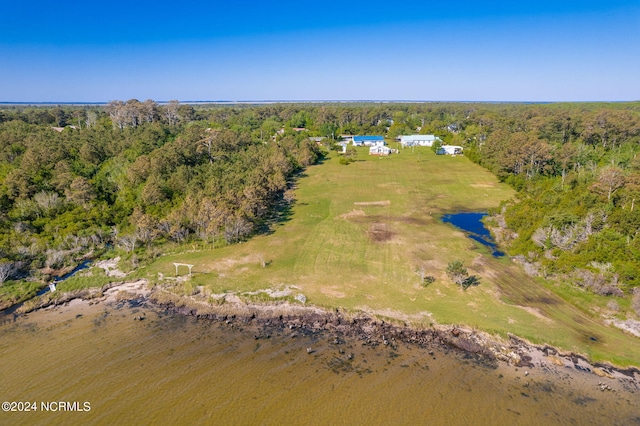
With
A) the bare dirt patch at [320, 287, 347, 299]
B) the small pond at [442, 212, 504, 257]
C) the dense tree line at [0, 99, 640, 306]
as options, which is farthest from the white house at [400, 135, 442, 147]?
the bare dirt patch at [320, 287, 347, 299]

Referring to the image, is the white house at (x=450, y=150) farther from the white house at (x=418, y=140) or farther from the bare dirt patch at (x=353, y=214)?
the bare dirt patch at (x=353, y=214)

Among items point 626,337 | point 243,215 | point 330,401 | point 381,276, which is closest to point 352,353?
point 330,401

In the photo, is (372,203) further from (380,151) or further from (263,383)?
(380,151)

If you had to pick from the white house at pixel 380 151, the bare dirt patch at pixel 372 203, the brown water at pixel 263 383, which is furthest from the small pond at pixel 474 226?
the white house at pixel 380 151

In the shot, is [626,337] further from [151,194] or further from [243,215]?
[151,194]

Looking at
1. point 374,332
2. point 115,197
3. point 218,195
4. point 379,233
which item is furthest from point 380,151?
point 374,332

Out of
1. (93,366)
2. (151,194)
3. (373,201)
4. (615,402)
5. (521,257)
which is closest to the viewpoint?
(615,402)
